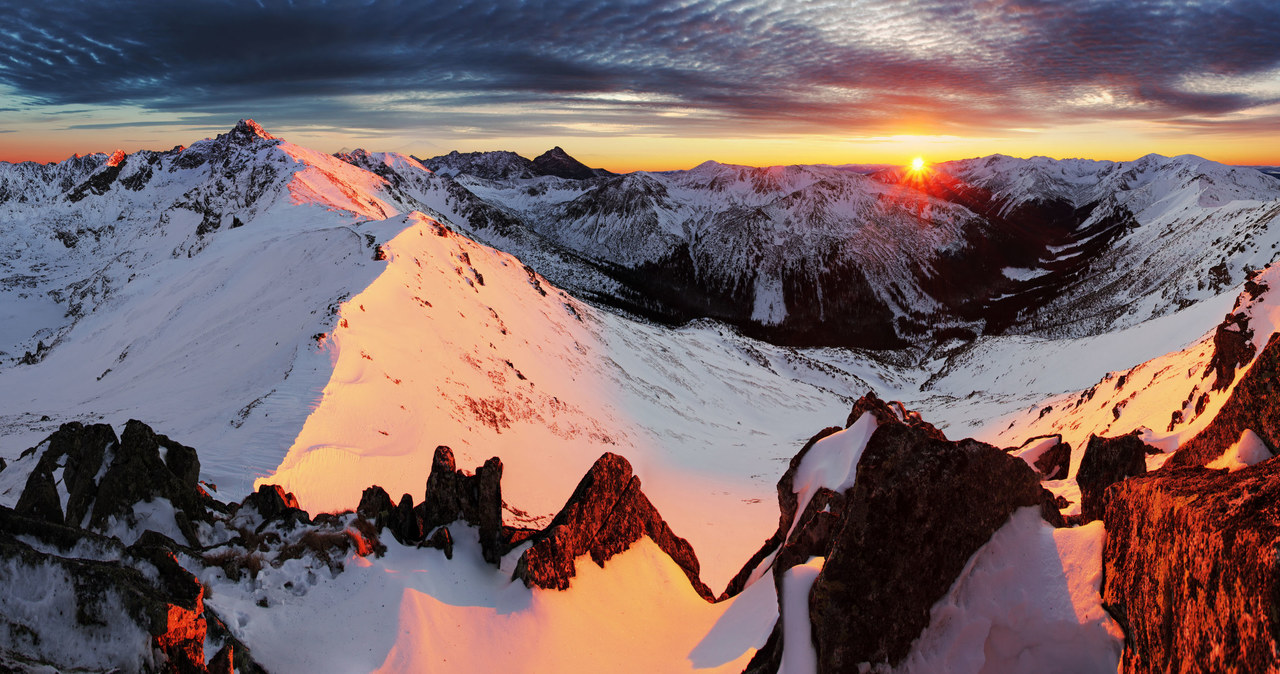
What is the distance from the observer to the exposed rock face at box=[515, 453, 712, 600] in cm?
1739

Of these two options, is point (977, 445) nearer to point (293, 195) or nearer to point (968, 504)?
point (968, 504)

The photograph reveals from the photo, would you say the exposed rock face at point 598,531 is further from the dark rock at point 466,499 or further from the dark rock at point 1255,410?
the dark rock at point 1255,410

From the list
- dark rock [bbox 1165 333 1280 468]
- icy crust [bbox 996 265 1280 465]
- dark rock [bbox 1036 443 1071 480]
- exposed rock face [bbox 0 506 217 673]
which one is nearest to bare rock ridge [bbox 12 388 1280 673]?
exposed rock face [bbox 0 506 217 673]

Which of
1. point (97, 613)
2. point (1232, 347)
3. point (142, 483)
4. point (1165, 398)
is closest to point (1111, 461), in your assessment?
point (1232, 347)

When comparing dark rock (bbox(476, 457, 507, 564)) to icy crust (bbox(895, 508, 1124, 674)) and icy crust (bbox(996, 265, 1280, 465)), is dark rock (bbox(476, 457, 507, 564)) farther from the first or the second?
icy crust (bbox(996, 265, 1280, 465))

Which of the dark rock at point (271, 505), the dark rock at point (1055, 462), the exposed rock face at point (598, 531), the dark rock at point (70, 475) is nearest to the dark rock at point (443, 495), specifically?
the exposed rock face at point (598, 531)

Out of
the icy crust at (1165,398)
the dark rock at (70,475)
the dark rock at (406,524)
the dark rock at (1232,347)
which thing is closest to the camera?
the dark rock at (70,475)

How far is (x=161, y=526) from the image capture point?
15.2 meters

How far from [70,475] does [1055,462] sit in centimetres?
3583

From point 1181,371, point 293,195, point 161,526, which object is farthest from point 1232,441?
point 293,195

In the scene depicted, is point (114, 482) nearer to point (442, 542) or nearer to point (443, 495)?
point (443, 495)

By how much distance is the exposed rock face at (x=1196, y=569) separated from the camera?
19.3 feet

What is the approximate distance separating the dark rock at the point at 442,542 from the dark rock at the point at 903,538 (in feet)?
36.1

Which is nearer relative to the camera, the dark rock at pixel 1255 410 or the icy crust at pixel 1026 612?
the icy crust at pixel 1026 612
